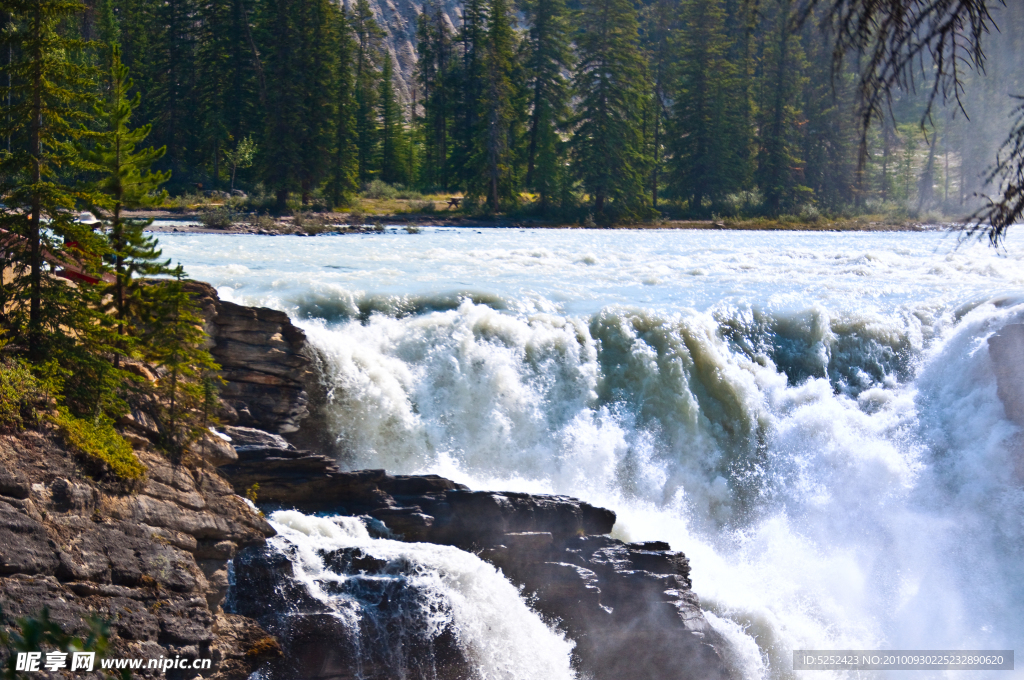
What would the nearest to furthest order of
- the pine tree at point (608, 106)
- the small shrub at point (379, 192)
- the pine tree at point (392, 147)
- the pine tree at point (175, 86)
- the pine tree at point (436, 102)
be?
the pine tree at point (608, 106) < the pine tree at point (175, 86) < the small shrub at point (379, 192) < the pine tree at point (436, 102) < the pine tree at point (392, 147)

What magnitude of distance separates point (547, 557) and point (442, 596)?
1.75m

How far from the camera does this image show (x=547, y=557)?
33.4 ft

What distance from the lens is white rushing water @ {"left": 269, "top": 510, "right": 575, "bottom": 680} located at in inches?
339

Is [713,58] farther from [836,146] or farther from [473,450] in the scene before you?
[473,450]

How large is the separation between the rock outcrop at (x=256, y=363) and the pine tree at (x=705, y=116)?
45.8 metres

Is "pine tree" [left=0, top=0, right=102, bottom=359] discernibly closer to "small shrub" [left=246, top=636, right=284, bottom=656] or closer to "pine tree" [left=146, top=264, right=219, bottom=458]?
"pine tree" [left=146, top=264, right=219, bottom=458]

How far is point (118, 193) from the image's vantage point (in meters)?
9.18

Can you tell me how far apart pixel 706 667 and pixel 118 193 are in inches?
340

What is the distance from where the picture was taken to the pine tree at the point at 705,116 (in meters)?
55.7

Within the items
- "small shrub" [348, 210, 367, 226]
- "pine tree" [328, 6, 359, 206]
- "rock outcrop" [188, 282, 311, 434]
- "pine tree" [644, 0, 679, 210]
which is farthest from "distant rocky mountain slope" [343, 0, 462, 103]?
"rock outcrop" [188, 282, 311, 434]

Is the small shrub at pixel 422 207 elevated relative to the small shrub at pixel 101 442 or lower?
elevated

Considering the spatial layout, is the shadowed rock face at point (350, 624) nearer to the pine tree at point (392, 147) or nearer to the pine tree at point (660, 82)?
the pine tree at point (660, 82)

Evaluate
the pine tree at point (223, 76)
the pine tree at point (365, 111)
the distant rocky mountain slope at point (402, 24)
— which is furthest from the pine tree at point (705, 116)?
the distant rocky mountain slope at point (402, 24)

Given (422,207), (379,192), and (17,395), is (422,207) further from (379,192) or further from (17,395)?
(17,395)
